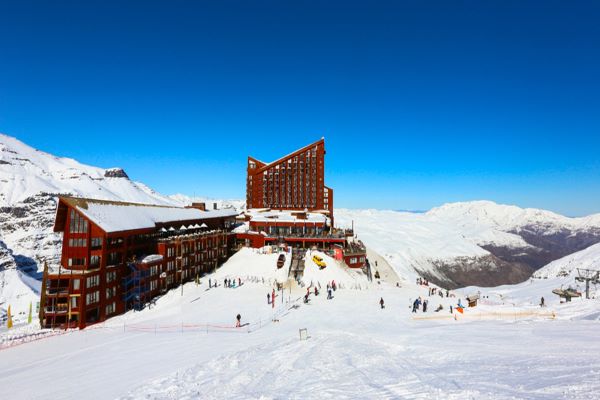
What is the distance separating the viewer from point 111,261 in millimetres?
48188

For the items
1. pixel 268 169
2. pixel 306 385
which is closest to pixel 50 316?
pixel 306 385

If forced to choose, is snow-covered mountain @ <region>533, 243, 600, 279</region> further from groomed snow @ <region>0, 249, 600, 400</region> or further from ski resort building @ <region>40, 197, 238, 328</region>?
ski resort building @ <region>40, 197, 238, 328</region>

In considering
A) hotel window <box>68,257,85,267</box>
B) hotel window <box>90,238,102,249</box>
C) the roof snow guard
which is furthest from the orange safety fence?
the roof snow guard

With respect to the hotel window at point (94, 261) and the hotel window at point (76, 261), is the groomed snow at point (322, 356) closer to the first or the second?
the hotel window at point (76, 261)

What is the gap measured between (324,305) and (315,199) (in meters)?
65.9

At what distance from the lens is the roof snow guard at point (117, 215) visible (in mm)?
46500

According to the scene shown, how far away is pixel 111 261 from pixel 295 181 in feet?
212

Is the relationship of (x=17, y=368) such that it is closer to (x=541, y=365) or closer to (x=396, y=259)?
(x=541, y=365)

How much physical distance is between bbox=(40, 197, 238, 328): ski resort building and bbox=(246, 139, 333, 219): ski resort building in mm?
44106

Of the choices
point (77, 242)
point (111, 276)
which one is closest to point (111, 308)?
point (111, 276)

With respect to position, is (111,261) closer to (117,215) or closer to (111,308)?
(111,308)

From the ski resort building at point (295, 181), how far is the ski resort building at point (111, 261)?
145 ft

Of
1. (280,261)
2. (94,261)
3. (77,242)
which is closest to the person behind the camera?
(77,242)

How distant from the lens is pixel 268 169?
4225 inches
